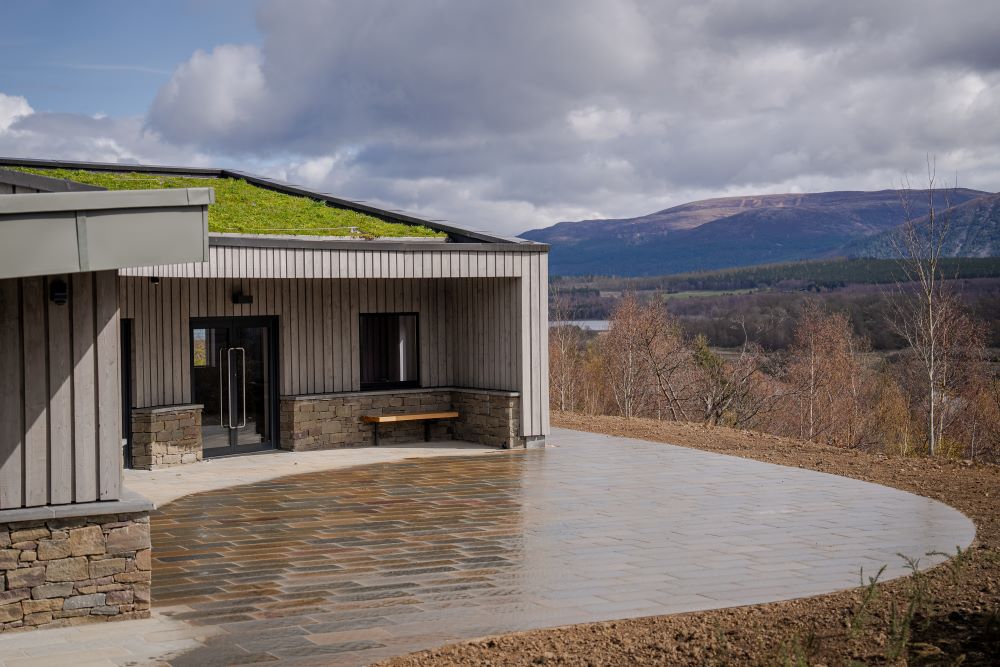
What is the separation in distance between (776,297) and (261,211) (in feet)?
213

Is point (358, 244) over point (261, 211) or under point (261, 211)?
under

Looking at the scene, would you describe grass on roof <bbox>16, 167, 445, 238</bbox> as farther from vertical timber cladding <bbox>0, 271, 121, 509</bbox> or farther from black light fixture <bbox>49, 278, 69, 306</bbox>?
black light fixture <bbox>49, 278, 69, 306</bbox>

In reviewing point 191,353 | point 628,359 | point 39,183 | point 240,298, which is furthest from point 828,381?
point 39,183

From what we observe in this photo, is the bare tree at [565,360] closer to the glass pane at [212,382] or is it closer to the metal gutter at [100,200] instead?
the glass pane at [212,382]

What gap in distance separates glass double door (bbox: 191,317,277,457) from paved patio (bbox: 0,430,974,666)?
2484 millimetres

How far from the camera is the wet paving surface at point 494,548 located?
6.81m

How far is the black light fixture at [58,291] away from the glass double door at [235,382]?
8248 millimetres

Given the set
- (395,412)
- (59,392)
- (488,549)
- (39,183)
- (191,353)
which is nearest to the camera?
(39,183)

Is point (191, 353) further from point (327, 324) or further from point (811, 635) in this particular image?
point (811, 635)

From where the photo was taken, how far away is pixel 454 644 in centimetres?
608

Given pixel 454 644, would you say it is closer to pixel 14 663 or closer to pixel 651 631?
pixel 651 631

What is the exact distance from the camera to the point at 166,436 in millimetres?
14180

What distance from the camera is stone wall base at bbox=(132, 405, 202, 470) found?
1395 centimetres

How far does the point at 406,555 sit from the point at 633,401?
34.0 metres
